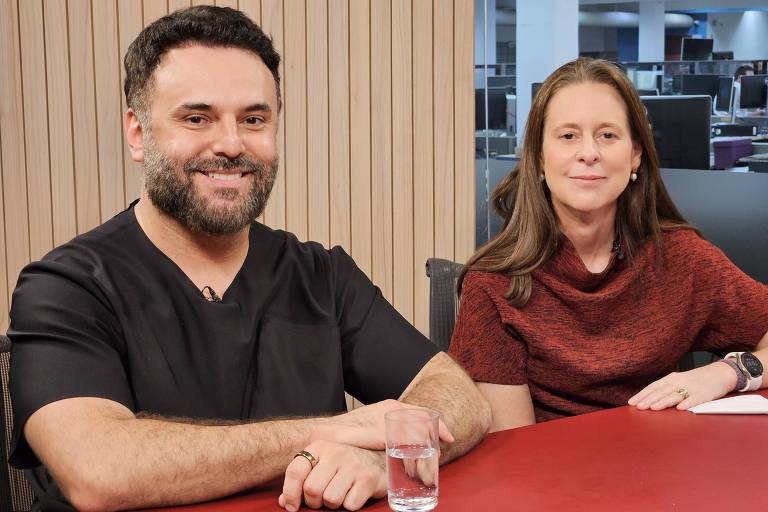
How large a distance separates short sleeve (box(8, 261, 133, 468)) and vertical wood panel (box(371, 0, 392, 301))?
2.15 meters

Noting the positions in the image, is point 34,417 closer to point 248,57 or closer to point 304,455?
point 304,455

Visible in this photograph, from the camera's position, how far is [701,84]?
4.67 metres

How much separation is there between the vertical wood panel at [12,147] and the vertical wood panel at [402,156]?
142 centimetres

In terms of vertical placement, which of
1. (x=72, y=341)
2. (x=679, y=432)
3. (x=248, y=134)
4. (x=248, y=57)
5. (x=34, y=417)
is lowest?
(x=679, y=432)

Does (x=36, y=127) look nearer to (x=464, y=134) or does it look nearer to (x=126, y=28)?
(x=126, y=28)

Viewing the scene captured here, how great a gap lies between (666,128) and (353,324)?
3.05 metres

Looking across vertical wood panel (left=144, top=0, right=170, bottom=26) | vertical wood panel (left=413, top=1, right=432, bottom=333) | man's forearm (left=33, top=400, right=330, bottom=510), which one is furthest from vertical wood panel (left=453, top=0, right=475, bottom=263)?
man's forearm (left=33, top=400, right=330, bottom=510)

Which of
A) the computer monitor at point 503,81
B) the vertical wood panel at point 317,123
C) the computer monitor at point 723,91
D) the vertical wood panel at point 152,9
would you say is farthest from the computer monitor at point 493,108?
the vertical wood panel at point 152,9

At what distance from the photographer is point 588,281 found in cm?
249

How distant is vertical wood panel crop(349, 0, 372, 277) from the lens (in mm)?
3752

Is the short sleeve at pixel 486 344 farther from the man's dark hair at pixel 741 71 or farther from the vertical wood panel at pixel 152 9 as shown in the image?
the man's dark hair at pixel 741 71

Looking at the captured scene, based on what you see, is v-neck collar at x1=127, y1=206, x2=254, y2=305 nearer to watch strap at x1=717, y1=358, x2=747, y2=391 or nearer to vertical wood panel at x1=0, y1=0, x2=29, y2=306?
watch strap at x1=717, y1=358, x2=747, y2=391

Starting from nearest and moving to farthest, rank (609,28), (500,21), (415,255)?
(415,255) < (500,21) < (609,28)

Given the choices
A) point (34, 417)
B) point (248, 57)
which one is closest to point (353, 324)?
point (248, 57)
